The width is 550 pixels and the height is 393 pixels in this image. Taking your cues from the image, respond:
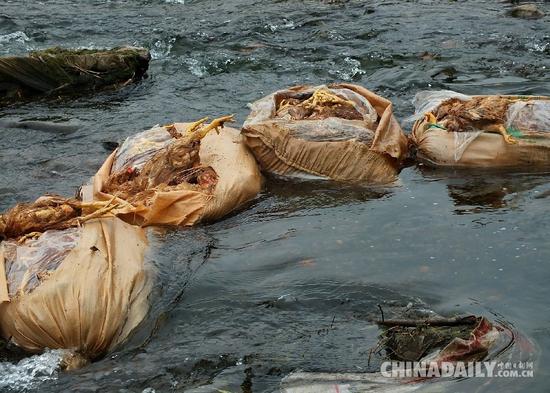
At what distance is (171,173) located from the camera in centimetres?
470

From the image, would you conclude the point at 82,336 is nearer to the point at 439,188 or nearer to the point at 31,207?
the point at 31,207

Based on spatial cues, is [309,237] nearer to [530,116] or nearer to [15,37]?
[530,116]

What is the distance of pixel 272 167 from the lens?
5.14 meters

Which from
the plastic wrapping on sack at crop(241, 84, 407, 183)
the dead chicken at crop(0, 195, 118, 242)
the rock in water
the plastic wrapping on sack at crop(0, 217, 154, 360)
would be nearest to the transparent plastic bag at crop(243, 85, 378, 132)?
the plastic wrapping on sack at crop(241, 84, 407, 183)

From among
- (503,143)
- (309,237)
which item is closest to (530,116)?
(503,143)

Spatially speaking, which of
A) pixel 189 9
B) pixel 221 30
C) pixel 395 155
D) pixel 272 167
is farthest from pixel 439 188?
pixel 189 9

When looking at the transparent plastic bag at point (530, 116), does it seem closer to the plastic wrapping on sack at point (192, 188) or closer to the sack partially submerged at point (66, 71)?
the plastic wrapping on sack at point (192, 188)

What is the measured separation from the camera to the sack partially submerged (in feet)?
23.9

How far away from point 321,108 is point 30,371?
8.83ft

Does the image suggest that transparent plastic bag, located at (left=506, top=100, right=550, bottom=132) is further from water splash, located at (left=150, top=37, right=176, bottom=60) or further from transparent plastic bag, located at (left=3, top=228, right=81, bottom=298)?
water splash, located at (left=150, top=37, right=176, bottom=60)

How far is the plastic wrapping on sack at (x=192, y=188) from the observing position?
437cm

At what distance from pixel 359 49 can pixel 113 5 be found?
13.1 feet

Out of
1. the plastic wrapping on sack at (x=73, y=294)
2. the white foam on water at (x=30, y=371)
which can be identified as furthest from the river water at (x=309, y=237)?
the plastic wrapping on sack at (x=73, y=294)

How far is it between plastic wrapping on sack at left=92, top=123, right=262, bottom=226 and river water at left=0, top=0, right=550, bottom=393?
4.2 inches
